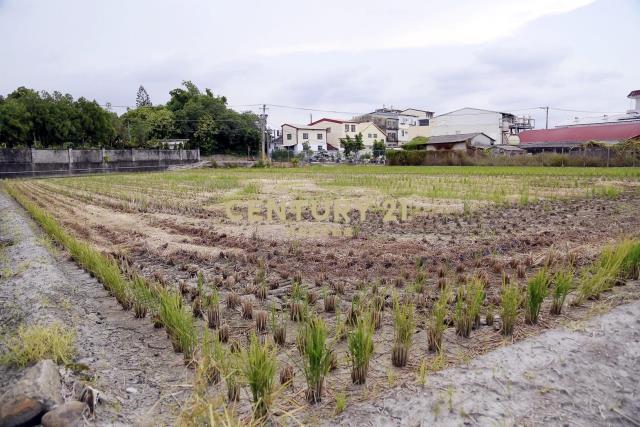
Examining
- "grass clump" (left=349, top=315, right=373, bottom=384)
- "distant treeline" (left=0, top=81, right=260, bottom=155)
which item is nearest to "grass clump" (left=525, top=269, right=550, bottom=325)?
"grass clump" (left=349, top=315, right=373, bottom=384)

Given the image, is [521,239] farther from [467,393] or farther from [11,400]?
[11,400]

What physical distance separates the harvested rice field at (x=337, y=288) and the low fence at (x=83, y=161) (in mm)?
23919

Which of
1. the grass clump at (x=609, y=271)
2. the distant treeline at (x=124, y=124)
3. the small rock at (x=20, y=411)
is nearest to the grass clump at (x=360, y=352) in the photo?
the small rock at (x=20, y=411)

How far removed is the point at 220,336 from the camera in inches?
115

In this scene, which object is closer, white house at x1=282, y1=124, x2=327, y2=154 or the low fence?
the low fence

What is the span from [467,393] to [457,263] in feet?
8.37

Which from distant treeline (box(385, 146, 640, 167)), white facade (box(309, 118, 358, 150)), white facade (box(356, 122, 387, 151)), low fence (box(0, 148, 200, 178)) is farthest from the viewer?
white facade (box(309, 118, 358, 150))

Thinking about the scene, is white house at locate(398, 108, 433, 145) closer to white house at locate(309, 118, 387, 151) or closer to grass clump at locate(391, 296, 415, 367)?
white house at locate(309, 118, 387, 151)

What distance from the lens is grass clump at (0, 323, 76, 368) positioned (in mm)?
2381

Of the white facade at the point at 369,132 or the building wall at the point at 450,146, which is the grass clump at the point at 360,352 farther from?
the white facade at the point at 369,132

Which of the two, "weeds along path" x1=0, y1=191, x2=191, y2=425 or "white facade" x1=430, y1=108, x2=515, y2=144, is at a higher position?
"white facade" x1=430, y1=108, x2=515, y2=144

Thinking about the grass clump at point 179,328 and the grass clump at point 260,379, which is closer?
the grass clump at point 260,379

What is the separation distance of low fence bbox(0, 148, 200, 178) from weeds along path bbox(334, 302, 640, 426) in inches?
1291

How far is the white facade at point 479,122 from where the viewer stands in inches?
2046
